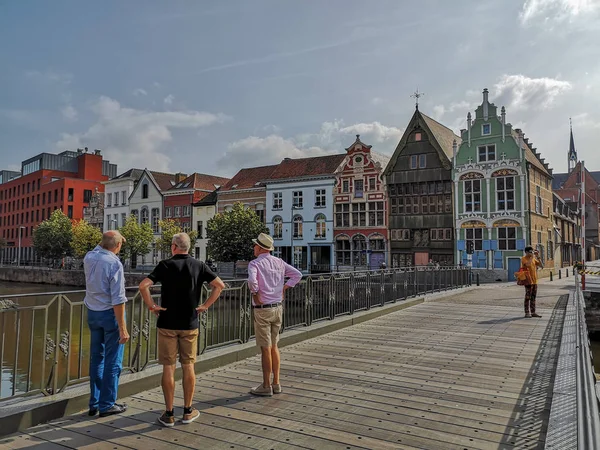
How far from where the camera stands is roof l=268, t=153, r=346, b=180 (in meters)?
45.8

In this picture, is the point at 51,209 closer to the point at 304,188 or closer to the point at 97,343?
the point at 304,188

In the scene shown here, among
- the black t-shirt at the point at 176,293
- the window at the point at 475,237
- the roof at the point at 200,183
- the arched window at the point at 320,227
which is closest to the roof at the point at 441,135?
the window at the point at 475,237

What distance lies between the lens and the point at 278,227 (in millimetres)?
47406

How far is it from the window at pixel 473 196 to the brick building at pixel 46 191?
5585cm

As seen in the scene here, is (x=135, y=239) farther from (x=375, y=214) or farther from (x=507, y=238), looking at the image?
(x=507, y=238)

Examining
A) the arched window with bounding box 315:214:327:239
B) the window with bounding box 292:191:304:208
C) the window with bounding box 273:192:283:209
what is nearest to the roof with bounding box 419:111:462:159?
the arched window with bounding box 315:214:327:239

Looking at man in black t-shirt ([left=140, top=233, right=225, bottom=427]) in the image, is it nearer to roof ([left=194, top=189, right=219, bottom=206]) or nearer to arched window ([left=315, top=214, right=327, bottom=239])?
arched window ([left=315, top=214, right=327, bottom=239])

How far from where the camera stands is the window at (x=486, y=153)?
38031mm

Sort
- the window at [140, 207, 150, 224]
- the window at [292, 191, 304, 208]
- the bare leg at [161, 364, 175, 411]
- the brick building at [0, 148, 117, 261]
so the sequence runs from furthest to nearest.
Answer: the brick building at [0, 148, 117, 261]
the window at [140, 207, 150, 224]
the window at [292, 191, 304, 208]
the bare leg at [161, 364, 175, 411]

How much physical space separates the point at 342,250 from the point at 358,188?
235 inches

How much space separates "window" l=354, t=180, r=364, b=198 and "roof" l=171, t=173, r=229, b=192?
1967 cm

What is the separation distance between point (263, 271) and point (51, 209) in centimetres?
7695

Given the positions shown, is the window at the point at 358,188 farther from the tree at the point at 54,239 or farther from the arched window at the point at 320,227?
the tree at the point at 54,239

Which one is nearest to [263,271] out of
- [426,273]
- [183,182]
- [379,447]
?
[379,447]
